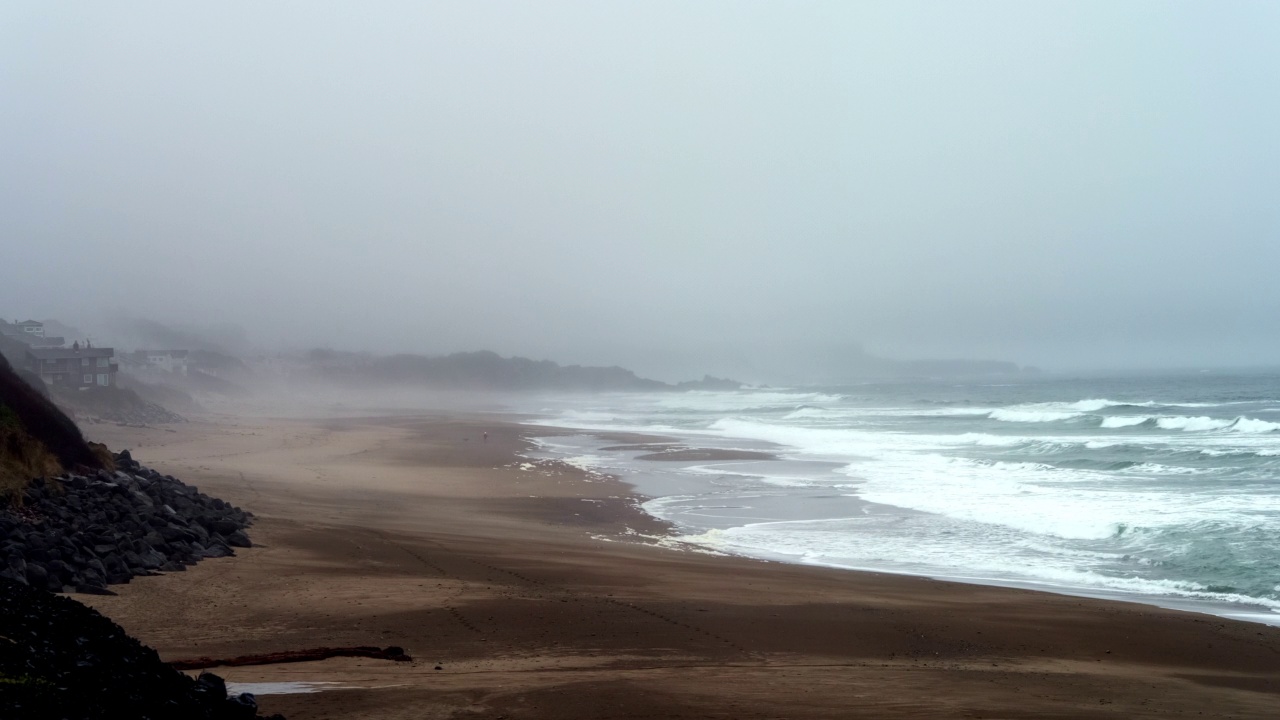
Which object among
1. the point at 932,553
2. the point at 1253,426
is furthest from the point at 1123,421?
the point at 932,553

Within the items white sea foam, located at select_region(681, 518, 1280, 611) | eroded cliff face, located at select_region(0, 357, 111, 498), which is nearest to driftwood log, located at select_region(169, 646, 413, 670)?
eroded cliff face, located at select_region(0, 357, 111, 498)

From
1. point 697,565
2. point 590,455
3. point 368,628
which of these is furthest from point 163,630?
point 590,455

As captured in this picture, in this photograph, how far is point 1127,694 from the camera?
26.1 ft

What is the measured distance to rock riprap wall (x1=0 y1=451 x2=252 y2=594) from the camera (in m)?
9.57

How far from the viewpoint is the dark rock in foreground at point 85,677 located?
16.4 ft

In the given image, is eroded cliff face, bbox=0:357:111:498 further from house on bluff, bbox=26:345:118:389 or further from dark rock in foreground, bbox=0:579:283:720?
house on bluff, bbox=26:345:118:389

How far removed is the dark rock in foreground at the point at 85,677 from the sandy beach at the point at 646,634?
0.74m

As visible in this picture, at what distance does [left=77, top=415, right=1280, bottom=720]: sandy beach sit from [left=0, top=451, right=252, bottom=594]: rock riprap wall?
43cm

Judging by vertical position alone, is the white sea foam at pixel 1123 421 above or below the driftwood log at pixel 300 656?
above

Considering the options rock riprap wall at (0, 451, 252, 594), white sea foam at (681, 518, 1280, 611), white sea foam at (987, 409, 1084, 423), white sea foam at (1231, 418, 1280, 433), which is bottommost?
white sea foam at (681, 518, 1280, 611)

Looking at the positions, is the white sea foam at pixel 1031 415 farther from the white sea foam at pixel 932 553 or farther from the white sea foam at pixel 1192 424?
the white sea foam at pixel 932 553

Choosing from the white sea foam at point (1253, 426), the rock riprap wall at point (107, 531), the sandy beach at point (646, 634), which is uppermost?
the white sea foam at point (1253, 426)

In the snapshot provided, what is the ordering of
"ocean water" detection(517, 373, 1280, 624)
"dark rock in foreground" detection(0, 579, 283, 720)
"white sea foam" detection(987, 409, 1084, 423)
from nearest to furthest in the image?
"dark rock in foreground" detection(0, 579, 283, 720) < "ocean water" detection(517, 373, 1280, 624) < "white sea foam" detection(987, 409, 1084, 423)

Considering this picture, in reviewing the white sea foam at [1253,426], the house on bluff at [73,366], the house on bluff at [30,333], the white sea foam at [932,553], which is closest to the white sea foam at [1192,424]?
the white sea foam at [1253,426]
